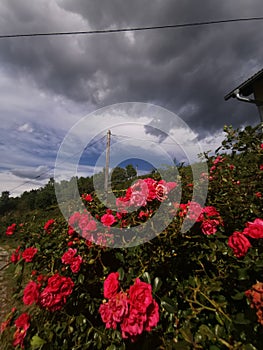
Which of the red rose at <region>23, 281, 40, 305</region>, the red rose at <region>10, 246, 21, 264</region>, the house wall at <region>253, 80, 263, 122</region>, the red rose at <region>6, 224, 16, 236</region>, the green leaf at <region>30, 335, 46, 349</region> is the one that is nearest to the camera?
the green leaf at <region>30, 335, 46, 349</region>

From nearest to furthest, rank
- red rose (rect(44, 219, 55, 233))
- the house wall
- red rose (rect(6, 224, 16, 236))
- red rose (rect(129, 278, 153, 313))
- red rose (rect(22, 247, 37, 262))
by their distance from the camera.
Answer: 1. red rose (rect(129, 278, 153, 313))
2. red rose (rect(22, 247, 37, 262))
3. red rose (rect(44, 219, 55, 233))
4. red rose (rect(6, 224, 16, 236))
5. the house wall

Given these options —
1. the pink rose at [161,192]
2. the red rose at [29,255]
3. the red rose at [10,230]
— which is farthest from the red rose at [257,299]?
the red rose at [10,230]

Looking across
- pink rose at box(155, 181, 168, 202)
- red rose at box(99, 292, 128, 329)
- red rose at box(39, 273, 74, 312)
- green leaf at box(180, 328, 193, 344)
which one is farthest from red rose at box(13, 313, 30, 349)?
pink rose at box(155, 181, 168, 202)

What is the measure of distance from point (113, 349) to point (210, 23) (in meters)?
5.13

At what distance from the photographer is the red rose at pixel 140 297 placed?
25.1 inches

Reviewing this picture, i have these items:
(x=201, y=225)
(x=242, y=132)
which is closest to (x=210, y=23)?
(x=242, y=132)

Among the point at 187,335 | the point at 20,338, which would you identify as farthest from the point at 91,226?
the point at 187,335

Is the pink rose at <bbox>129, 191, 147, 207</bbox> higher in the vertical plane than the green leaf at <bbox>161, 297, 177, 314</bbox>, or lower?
→ higher

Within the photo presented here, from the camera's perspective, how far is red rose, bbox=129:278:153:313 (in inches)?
25.1

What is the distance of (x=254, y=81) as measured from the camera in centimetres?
562

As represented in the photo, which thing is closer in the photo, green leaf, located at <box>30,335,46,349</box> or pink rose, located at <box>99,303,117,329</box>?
pink rose, located at <box>99,303,117,329</box>

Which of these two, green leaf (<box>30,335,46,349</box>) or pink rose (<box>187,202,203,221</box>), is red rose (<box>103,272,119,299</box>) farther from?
pink rose (<box>187,202,203,221</box>)

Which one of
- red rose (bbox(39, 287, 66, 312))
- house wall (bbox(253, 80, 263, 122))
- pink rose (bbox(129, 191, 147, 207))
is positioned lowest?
red rose (bbox(39, 287, 66, 312))

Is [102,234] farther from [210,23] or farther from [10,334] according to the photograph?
[210,23]
